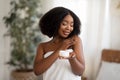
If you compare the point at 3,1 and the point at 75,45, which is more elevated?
the point at 3,1

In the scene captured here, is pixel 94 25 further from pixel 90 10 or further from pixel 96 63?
pixel 96 63

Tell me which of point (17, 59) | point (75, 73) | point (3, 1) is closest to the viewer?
point (75, 73)

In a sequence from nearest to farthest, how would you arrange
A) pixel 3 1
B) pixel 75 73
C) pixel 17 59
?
pixel 75 73, pixel 17 59, pixel 3 1

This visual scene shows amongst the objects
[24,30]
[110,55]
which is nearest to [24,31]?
[24,30]

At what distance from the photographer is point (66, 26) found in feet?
3.32

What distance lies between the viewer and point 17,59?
2.72m

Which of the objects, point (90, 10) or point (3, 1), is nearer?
point (90, 10)

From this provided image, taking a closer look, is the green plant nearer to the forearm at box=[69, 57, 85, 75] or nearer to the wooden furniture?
the wooden furniture

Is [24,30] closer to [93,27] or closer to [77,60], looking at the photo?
[93,27]

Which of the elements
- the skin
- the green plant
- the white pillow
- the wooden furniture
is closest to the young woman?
the skin

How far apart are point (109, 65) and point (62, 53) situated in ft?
4.70

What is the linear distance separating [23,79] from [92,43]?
0.91m

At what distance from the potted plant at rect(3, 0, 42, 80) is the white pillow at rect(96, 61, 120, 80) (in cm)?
85

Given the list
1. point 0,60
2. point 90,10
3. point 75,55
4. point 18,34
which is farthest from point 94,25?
point 75,55
